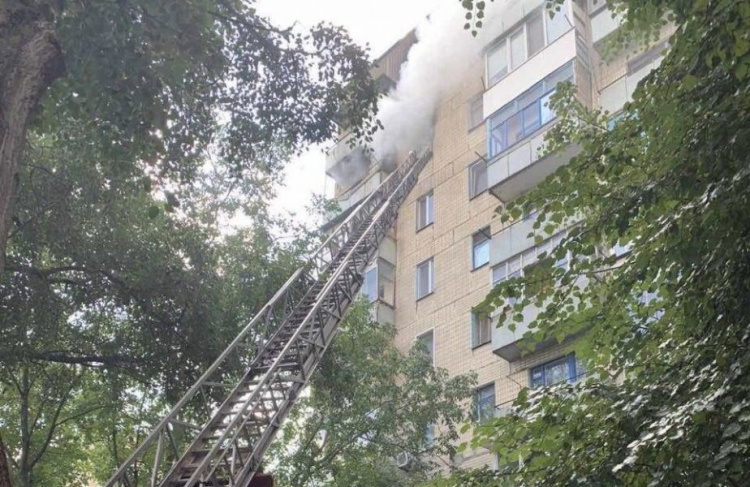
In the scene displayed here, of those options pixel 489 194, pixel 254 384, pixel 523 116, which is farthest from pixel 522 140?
pixel 254 384

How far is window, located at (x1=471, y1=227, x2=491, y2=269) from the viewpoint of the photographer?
21.7m

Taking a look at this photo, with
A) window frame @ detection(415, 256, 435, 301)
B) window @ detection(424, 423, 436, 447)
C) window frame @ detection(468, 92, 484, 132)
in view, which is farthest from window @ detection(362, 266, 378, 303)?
window @ detection(424, 423, 436, 447)

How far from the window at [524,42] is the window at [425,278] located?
506cm

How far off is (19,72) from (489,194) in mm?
16393

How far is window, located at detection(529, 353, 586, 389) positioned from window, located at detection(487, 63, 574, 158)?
5.07 meters

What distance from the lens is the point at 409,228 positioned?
25094 millimetres

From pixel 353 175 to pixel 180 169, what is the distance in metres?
19.2

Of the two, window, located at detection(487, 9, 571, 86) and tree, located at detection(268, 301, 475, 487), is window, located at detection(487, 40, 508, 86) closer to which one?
window, located at detection(487, 9, 571, 86)

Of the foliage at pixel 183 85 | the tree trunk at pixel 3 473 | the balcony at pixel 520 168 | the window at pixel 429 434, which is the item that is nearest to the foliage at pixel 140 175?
the foliage at pixel 183 85

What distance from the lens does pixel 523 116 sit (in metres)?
20.3

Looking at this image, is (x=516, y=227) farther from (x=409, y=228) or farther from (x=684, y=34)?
(x=684, y=34)

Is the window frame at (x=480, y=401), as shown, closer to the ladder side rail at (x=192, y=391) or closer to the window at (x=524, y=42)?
the ladder side rail at (x=192, y=391)

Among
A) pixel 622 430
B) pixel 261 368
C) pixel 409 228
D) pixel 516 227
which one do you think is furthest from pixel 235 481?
pixel 409 228

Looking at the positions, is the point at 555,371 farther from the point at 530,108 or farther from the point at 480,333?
the point at 530,108
